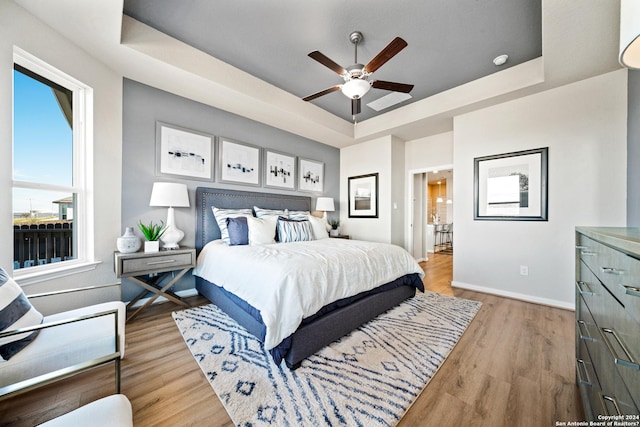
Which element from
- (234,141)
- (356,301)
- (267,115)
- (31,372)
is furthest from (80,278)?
(267,115)

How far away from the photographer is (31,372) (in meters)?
1.13

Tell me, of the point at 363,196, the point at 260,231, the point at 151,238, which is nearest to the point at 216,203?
the point at 260,231

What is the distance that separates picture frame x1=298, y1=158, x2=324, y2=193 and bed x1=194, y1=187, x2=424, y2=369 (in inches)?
59.8

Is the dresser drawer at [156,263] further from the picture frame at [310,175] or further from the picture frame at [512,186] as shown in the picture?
the picture frame at [512,186]

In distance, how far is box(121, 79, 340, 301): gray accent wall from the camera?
2.74 m

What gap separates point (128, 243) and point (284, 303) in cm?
194

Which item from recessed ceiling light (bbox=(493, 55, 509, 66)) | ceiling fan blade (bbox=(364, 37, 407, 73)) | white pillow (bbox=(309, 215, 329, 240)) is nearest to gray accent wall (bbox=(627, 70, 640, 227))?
recessed ceiling light (bbox=(493, 55, 509, 66))

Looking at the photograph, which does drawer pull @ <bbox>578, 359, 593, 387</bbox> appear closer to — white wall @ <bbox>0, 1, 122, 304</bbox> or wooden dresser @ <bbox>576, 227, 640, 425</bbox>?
wooden dresser @ <bbox>576, 227, 640, 425</bbox>

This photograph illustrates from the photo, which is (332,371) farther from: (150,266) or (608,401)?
(150,266)

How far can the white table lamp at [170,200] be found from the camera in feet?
8.82

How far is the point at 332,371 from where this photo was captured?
5.50 feet

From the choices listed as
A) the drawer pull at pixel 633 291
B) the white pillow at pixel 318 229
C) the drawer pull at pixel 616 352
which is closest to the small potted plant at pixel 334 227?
the white pillow at pixel 318 229

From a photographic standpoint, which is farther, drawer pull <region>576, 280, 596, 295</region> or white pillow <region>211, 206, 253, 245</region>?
white pillow <region>211, 206, 253, 245</region>

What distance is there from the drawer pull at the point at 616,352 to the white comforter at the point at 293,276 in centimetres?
144
